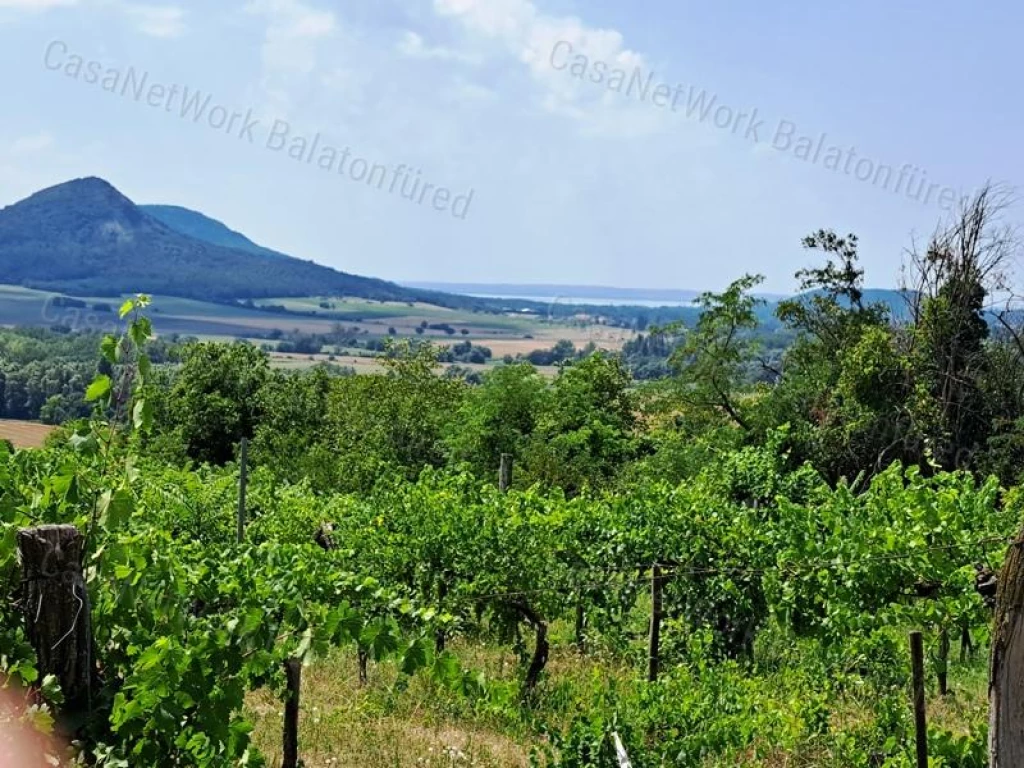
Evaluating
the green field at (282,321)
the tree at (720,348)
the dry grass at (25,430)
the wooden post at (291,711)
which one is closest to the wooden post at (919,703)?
the wooden post at (291,711)

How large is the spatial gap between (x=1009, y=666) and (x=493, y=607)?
5933 mm

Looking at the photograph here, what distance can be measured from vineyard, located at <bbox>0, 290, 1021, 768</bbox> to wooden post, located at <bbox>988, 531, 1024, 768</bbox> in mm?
1883

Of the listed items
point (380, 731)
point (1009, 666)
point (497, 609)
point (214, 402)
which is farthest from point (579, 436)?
point (1009, 666)

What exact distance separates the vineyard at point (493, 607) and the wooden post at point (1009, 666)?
1.88 metres

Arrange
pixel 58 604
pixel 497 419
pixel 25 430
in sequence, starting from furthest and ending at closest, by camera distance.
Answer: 1. pixel 25 430
2. pixel 497 419
3. pixel 58 604

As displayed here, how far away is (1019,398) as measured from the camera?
27625 mm

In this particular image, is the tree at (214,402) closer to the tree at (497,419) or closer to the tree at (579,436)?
the tree at (497,419)

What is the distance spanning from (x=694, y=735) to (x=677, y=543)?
3755 millimetres

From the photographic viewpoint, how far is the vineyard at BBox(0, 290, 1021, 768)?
3594 mm

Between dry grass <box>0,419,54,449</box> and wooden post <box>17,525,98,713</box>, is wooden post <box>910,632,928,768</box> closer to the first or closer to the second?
wooden post <box>17,525,98,713</box>

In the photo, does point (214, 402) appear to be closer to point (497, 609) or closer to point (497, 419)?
point (497, 419)

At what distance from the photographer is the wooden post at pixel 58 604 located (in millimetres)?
3506

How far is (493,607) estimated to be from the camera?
9312 millimetres

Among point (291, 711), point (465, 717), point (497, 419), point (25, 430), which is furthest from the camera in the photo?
point (25, 430)
